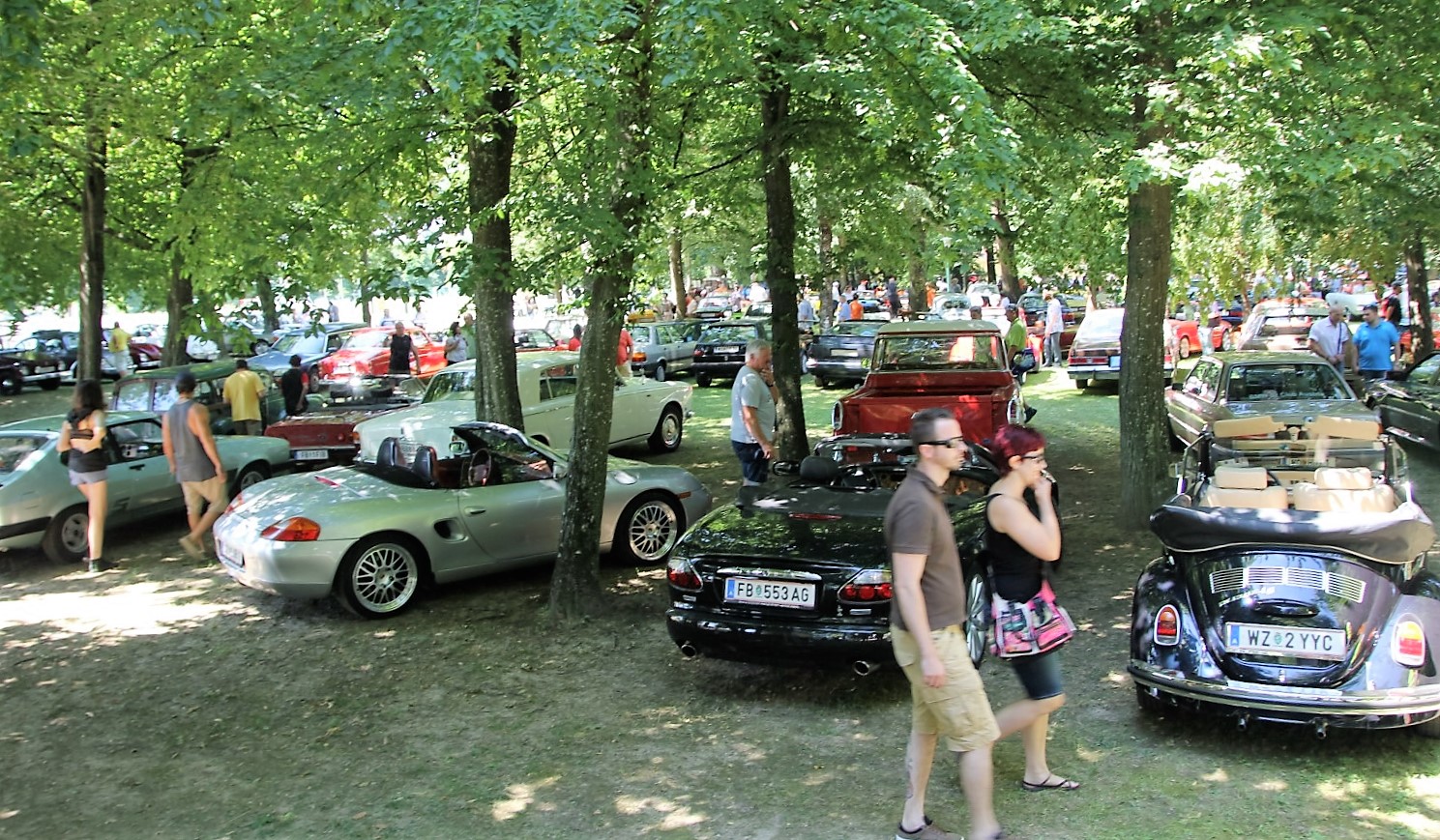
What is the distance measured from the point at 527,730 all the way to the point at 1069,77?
23.2 ft

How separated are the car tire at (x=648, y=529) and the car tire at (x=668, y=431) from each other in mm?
6565

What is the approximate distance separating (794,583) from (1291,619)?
2.56 metres

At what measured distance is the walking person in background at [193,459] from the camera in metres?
11.1

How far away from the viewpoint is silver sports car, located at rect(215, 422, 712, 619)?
8.72 m

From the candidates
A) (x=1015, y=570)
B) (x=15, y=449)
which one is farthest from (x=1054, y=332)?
(x=1015, y=570)

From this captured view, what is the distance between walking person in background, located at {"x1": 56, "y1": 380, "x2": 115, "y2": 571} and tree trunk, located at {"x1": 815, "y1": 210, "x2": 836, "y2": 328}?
8.44 m

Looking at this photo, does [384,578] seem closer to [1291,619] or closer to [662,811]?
[662,811]

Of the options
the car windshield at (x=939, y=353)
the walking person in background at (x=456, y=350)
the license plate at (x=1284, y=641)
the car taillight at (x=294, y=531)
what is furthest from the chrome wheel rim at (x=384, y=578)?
the walking person in background at (x=456, y=350)

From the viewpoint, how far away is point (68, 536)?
443 inches

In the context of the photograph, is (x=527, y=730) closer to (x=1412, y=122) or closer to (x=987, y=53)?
(x=987, y=53)

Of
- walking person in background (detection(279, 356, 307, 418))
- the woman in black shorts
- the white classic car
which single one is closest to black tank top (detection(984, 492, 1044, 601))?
the woman in black shorts

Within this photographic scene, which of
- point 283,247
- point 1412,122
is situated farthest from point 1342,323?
point 283,247

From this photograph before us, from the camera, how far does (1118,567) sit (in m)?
9.79

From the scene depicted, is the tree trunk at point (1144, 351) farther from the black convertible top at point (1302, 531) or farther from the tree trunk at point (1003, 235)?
the black convertible top at point (1302, 531)
